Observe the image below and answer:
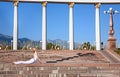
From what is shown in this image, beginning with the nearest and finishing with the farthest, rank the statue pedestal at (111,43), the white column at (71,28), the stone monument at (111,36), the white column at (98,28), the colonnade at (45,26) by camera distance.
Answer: the stone monument at (111,36), the statue pedestal at (111,43), the colonnade at (45,26), the white column at (71,28), the white column at (98,28)

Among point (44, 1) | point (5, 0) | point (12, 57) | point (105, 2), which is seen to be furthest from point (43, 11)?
point (12, 57)

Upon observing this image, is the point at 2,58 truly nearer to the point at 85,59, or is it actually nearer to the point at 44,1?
the point at 85,59

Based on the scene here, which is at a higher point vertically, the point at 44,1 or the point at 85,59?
the point at 44,1

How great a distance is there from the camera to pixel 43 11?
215ft

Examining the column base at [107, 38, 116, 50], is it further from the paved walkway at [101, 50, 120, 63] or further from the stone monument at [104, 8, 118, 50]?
the paved walkway at [101, 50, 120, 63]

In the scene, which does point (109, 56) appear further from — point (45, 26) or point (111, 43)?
point (45, 26)

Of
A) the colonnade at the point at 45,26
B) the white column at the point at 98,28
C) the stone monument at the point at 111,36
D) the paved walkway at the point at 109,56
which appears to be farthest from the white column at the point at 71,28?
the paved walkway at the point at 109,56

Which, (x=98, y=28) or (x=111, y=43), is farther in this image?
(x=98, y=28)

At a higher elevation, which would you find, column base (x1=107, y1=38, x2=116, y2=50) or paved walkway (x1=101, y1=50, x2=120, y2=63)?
column base (x1=107, y1=38, x2=116, y2=50)

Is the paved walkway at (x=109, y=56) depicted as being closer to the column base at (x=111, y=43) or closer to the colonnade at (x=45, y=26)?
the column base at (x=111, y=43)

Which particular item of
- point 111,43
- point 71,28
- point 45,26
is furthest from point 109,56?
point 45,26

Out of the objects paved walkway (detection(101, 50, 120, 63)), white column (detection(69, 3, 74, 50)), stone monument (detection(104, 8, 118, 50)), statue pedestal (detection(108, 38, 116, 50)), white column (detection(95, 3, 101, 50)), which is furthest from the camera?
white column (detection(95, 3, 101, 50))

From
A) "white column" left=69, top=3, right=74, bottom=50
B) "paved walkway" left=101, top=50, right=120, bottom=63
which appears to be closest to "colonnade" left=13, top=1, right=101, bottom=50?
"white column" left=69, top=3, right=74, bottom=50

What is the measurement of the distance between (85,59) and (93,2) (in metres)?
21.3
